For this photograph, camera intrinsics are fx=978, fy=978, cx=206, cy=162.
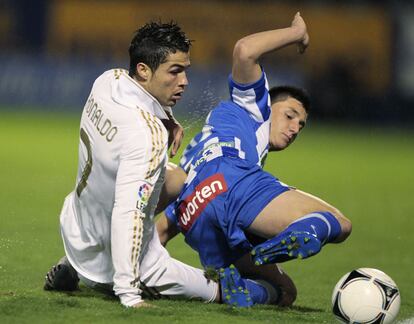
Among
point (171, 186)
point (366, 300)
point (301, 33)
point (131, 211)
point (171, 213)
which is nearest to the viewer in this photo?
point (131, 211)

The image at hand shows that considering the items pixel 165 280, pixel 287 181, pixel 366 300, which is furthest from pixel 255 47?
pixel 287 181

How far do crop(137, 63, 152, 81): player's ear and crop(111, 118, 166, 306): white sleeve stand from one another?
480 millimetres

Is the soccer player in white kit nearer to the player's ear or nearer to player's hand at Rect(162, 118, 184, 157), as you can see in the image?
the player's ear

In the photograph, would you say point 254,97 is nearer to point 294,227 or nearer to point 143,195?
point 294,227

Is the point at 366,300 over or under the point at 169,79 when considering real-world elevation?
under

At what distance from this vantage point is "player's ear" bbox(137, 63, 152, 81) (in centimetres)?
534

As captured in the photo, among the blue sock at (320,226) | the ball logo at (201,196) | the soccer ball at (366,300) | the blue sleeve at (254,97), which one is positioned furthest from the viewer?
the blue sleeve at (254,97)

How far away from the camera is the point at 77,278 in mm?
5727

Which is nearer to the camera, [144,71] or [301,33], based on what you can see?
[144,71]

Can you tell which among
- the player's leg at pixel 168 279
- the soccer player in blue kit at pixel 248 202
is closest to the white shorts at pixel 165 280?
the player's leg at pixel 168 279

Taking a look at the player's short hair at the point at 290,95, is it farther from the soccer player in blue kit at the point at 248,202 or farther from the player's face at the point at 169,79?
the player's face at the point at 169,79

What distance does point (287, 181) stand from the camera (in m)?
12.6

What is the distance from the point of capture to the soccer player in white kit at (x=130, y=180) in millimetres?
4926

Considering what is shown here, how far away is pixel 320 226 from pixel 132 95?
48.8 inches
